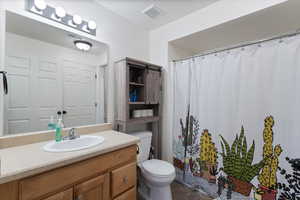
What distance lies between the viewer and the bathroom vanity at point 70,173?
2.36 ft

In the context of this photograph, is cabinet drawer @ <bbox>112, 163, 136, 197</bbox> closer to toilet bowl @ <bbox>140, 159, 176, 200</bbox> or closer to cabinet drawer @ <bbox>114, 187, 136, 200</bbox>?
cabinet drawer @ <bbox>114, 187, 136, 200</bbox>

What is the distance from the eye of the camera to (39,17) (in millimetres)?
1255

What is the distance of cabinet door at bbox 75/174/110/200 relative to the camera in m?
0.93

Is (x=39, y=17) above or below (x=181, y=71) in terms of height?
above

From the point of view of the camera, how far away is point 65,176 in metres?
0.86

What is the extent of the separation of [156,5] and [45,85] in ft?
5.04

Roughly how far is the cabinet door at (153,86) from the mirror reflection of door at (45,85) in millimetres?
684

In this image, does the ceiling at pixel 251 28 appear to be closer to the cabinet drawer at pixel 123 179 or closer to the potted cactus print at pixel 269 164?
the potted cactus print at pixel 269 164

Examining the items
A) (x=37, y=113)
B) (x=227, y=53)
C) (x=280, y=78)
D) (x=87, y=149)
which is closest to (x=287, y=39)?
(x=280, y=78)

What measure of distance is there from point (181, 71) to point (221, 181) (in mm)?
1475

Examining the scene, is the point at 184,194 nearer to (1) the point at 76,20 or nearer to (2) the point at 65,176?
(2) the point at 65,176

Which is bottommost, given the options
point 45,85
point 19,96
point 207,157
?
point 207,157

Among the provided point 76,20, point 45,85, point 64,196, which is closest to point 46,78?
point 45,85

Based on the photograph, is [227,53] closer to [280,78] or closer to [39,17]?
[280,78]
